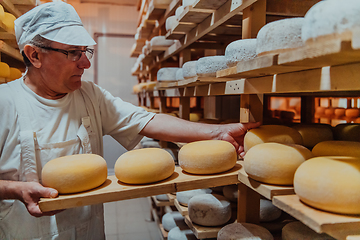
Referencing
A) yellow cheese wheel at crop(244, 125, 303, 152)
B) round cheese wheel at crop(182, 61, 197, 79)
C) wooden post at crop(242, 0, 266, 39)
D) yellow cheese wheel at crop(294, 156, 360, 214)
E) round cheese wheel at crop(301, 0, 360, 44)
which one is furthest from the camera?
round cheese wheel at crop(182, 61, 197, 79)

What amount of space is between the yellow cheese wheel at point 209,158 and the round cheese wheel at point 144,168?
8 cm

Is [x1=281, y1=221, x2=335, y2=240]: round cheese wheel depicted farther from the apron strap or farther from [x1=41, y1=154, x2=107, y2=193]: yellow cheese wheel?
the apron strap

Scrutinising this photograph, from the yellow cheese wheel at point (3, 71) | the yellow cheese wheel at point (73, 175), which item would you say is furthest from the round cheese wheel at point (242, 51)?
the yellow cheese wheel at point (3, 71)

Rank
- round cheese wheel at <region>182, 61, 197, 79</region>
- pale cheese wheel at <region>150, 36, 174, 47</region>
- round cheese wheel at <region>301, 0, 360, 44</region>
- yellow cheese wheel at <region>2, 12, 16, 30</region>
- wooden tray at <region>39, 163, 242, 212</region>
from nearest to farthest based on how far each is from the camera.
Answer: round cheese wheel at <region>301, 0, 360, 44</region> < wooden tray at <region>39, 163, 242, 212</region> < round cheese wheel at <region>182, 61, 197, 79</region> < yellow cheese wheel at <region>2, 12, 16, 30</region> < pale cheese wheel at <region>150, 36, 174, 47</region>

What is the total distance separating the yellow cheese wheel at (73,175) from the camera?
983mm

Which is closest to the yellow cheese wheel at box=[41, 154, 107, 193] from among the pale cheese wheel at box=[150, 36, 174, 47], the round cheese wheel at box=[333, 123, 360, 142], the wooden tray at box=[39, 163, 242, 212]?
the wooden tray at box=[39, 163, 242, 212]

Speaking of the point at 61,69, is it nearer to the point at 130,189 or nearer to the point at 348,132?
the point at 130,189

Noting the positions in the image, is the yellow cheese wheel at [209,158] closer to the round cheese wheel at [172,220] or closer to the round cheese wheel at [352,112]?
the round cheese wheel at [172,220]

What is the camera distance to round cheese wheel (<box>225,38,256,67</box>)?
999mm

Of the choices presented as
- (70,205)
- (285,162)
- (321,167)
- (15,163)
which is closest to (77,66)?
(15,163)

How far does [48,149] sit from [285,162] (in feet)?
3.53

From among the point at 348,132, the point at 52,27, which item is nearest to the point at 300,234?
the point at 348,132

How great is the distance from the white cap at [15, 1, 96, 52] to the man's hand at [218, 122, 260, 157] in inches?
31.5

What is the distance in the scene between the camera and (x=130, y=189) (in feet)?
3.33
